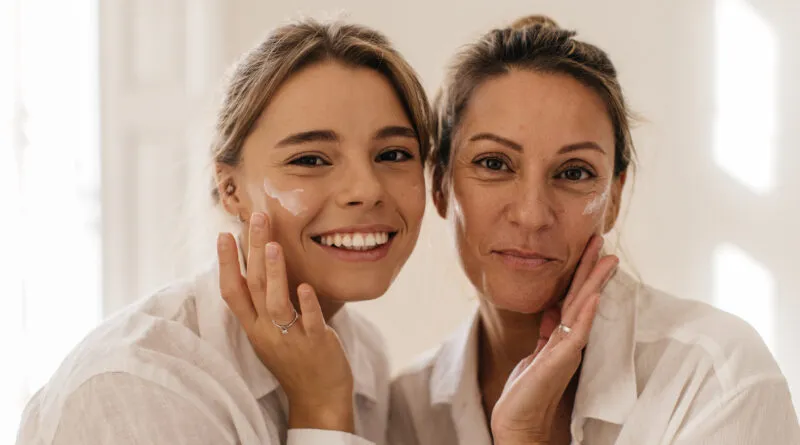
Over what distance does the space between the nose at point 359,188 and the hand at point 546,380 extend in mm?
366

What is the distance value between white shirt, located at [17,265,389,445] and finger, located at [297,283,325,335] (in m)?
0.12

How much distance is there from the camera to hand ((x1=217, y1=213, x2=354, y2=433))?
137 cm

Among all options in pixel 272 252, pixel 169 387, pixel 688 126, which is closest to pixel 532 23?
pixel 272 252

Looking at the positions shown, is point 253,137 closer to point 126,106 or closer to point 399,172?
point 399,172

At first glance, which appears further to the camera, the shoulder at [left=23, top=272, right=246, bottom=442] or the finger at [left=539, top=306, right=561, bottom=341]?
the finger at [left=539, top=306, right=561, bottom=341]

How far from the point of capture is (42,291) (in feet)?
9.23

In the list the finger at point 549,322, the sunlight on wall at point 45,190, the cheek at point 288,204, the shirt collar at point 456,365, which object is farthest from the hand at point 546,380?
the sunlight on wall at point 45,190

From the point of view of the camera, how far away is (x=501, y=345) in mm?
1780

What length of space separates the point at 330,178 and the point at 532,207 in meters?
0.34

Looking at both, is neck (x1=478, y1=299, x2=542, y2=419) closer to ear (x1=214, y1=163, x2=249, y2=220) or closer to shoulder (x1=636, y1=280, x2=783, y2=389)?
shoulder (x1=636, y1=280, x2=783, y2=389)

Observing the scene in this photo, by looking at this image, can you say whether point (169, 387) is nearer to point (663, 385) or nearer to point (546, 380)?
point (546, 380)

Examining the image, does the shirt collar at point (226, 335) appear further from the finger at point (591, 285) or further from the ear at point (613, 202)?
the ear at point (613, 202)

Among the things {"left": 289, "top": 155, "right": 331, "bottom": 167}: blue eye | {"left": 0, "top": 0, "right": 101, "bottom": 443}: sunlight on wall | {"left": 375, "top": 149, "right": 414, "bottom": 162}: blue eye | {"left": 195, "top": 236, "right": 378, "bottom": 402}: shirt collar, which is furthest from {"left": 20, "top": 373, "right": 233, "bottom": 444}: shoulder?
{"left": 0, "top": 0, "right": 101, "bottom": 443}: sunlight on wall

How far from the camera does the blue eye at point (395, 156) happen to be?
1.52 metres
